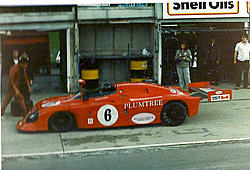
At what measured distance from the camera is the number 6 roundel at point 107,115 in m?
6.72

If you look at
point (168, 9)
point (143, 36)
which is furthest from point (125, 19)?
point (168, 9)

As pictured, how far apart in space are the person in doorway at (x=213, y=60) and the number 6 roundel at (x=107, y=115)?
2.75 meters

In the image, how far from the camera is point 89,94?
6785mm

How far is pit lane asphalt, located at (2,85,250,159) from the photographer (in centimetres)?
598

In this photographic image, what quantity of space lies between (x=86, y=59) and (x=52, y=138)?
2036mm

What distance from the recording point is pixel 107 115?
22.2 ft

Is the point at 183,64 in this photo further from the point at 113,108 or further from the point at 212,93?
the point at 113,108

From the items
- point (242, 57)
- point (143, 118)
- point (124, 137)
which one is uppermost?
point (242, 57)

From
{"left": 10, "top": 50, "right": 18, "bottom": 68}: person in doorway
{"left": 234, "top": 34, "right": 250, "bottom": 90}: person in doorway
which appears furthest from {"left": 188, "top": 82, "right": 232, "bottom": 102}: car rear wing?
{"left": 10, "top": 50, "right": 18, "bottom": 68}: person in doorway

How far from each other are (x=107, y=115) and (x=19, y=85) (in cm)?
199

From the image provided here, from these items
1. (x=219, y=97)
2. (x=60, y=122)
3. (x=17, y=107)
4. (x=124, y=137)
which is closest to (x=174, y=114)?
(x=219, y=97)

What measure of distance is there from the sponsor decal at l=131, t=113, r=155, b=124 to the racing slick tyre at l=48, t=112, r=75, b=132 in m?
1.10

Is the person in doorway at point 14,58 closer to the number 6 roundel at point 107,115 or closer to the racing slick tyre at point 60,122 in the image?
the racing slick tyre at point 60,122

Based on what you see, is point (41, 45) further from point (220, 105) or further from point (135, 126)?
point (220, 105)
